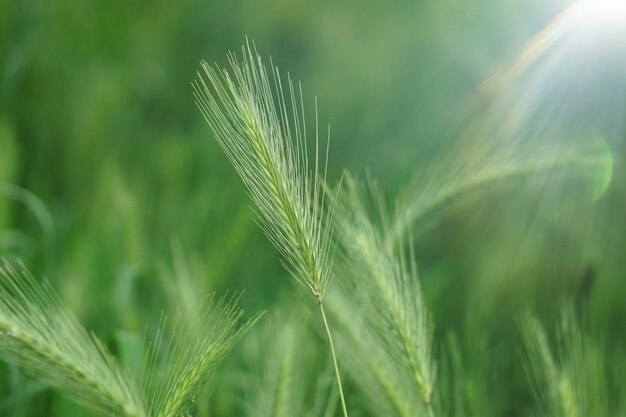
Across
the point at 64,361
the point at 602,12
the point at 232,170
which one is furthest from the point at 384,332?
the point at 232,170

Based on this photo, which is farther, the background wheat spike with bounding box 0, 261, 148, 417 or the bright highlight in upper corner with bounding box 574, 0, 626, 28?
the bright highlight in upper corner with bounding box 574, 0, 626, 28

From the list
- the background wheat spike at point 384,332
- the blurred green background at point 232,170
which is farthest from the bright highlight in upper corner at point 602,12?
the background wheat spike at point 384,332

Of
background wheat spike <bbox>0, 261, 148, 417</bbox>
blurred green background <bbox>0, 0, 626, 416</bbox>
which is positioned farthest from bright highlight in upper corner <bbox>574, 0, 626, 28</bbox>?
background wheat spike <bbox>0, 261, 148, 417</bbox>

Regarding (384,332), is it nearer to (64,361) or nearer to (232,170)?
(64,361)

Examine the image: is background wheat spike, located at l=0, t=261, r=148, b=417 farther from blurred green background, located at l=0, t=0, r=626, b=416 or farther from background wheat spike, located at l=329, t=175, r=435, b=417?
blurred green background, located at l=0, t=0, r=626, b=416

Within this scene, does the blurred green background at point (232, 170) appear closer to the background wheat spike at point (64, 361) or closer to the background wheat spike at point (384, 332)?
the background wheat spike at point (384, 332)

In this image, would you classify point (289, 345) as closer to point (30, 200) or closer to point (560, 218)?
point (30, 200)
